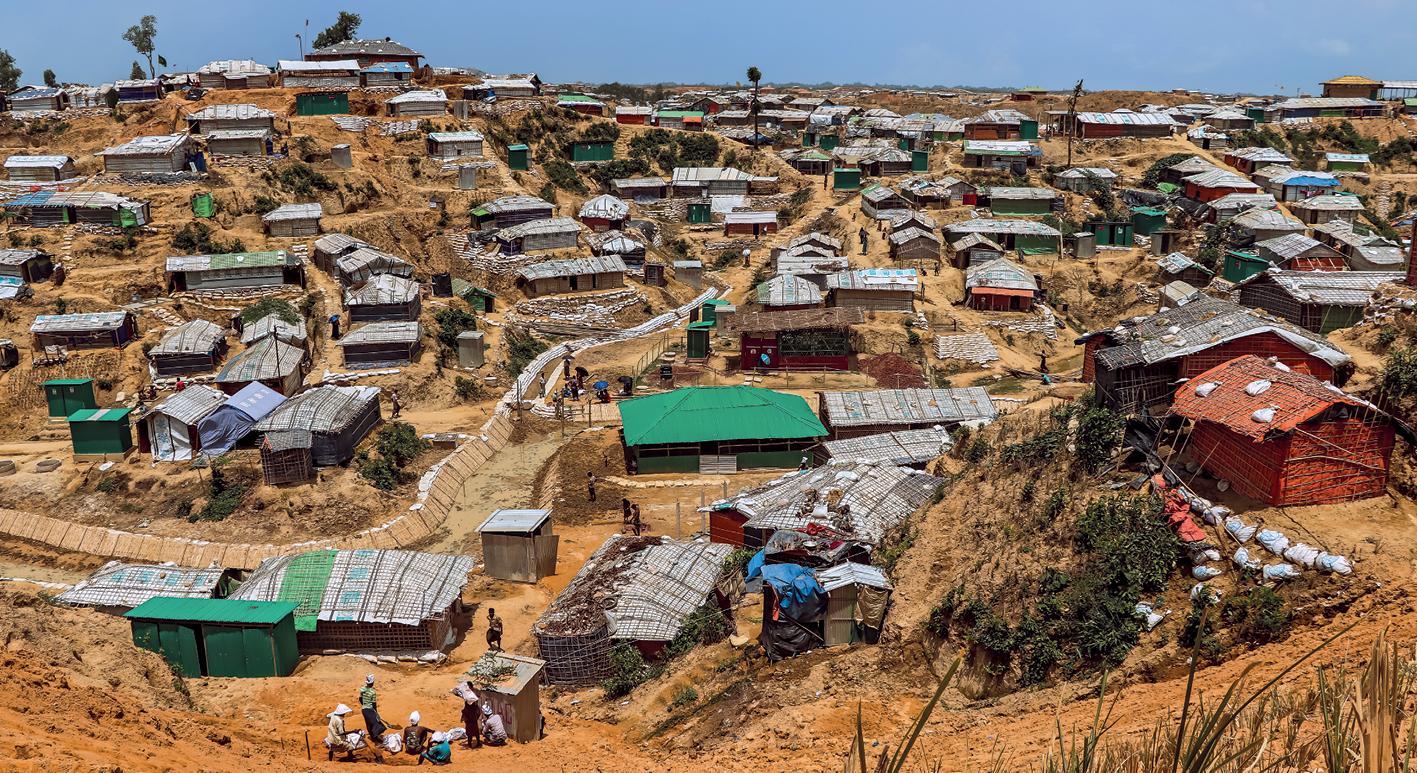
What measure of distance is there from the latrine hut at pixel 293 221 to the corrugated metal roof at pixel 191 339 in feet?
34.6

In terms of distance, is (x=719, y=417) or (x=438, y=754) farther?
(x=719, y=417)

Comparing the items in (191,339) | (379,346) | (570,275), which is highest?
(570,275)

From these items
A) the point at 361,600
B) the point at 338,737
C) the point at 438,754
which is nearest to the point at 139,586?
the point at 361,600

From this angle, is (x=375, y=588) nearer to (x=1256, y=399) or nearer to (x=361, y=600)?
(x=361, y=600)

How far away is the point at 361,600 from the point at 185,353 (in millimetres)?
19005

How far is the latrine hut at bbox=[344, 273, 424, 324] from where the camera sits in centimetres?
3619

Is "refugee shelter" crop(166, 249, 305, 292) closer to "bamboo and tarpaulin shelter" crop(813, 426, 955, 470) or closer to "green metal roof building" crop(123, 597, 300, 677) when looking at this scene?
"green metal roof building" crop(123, 597, 300, 677)

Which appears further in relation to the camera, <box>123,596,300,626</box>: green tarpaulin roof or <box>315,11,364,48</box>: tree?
<box>315,11,364,48</box>: tree

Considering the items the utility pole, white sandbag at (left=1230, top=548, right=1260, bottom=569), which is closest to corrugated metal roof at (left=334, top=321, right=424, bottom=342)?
white sandbag at (left=1230, top=548, right=1260, bottom=569)

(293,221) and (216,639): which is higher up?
(293,221)

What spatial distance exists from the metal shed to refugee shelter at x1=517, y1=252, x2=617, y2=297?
22.8 m

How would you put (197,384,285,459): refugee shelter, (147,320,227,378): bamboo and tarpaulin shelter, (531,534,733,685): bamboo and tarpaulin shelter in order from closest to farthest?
(531,534,733,685): bamboo and tarpaulin shelter → (197,384,285,459): refugee shelter → (147,320,227,378): bamboo and tarpaulin shelter

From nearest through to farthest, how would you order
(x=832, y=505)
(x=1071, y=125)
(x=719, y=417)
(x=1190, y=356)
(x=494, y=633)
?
1. (x=494, y=633)
2. (x=1190, y=356)
3. (x=832, y=505)
4. (x=719, y=417)
5. (x=1071, y=125)

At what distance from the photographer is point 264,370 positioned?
3033cm
